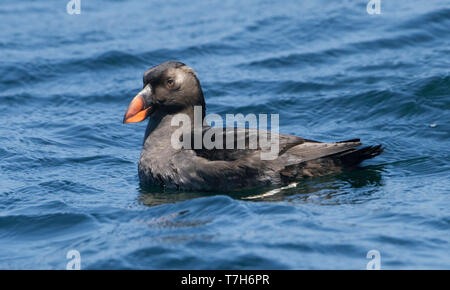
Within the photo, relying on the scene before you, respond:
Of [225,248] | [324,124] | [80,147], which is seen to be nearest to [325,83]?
[324,124]

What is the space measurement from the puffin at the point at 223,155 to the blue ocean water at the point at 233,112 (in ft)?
0.47

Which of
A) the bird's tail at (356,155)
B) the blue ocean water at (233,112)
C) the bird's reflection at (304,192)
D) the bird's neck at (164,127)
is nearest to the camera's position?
the blue ocean water at (233,112)

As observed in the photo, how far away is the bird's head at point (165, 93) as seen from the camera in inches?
269

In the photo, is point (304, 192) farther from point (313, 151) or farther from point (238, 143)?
point (238, 143)

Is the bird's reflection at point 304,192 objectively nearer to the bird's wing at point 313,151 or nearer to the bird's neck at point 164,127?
the bird's wing at point 313,151

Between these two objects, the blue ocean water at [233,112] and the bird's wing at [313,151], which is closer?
the blue ocean water at [233,112]

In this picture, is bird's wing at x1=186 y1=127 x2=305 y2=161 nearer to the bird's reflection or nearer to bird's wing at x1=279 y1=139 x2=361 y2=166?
bird's wing at x1=279 y1=139 x2=361 y2=166

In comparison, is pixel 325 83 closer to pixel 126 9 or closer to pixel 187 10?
pixel 187 10

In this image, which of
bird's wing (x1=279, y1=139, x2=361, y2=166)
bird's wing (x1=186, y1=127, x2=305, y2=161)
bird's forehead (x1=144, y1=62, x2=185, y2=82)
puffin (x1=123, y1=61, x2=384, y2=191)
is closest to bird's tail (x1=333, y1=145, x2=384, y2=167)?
puffin (x1=123, y1=61, x2=384, y2=191)

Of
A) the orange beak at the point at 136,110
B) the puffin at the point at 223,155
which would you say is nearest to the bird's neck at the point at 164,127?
the puffin at the point at 223,155

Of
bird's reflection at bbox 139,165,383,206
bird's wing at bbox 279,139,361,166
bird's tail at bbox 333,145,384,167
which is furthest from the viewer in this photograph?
bird's tail at bbox 333,145,384,167

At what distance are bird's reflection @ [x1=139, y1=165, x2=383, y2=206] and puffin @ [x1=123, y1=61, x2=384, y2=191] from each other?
5 centimetres

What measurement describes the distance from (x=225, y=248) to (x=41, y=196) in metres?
2.31

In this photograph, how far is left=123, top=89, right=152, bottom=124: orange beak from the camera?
22.3ft
